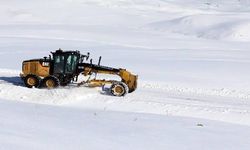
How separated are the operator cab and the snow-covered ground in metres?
0.61

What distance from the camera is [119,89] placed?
16234mm

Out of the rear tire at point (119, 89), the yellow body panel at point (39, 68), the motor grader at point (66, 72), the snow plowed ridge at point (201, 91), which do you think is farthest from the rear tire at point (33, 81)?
the snow plowed ridge at point (201, 91)

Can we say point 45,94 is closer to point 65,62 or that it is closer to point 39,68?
point 65,62

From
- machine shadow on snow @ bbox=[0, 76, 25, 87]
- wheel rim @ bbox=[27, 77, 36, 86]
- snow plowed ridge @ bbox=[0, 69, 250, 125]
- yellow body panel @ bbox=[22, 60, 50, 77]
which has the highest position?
yellow body panel @ bbox=[22, 60, 50, 77]

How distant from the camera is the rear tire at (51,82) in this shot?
16578 millimetres

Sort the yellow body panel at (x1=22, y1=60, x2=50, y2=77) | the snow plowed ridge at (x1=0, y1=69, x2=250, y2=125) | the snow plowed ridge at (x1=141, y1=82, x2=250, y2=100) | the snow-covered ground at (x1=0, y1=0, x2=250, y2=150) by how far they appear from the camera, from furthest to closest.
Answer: the snow plowed ridge at (x1=141, y1=82, x2=250, y2=100) < the yellow body panel at (x1=22, y1=60, x2=50, y2=77) < the snow plowed ridge at (x1=0, y1=69, x2=250, y2=125) < the snow-covered ground at (x1=0, y1=0, x2=250, y2=150)

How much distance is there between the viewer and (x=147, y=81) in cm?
1939

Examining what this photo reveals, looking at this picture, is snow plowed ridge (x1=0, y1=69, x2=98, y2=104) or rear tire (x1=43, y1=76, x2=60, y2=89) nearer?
snow plowed ridge (x1=0, y1=69, x2=98, y2=104)

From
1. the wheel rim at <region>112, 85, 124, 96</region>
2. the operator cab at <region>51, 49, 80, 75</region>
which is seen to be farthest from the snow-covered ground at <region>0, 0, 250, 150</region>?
the operator cab at <region>51, 49, 80, 75</region>

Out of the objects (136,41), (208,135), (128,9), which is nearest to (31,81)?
(208,135)

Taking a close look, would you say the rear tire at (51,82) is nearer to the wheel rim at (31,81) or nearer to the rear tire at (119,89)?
the wheel rim at (31,81)

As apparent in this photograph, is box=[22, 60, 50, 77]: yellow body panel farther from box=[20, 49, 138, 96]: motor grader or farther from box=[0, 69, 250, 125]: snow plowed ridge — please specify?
box=[0, 69, 250, 125]: snow plowed ridge

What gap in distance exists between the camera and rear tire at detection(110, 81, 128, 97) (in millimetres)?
16172

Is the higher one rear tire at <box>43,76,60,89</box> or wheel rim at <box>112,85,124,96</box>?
rear tire at <box>43,76,60,89</box>
